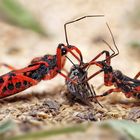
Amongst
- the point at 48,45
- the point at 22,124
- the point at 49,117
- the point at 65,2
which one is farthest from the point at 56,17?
the point at 22,124

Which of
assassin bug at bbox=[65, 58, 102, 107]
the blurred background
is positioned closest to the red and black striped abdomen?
assassin bug at bbox=[65, 58, 102, 107]

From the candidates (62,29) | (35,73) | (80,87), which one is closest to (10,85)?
(35,73)

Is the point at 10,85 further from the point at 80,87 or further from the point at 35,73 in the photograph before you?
the point at 80,87

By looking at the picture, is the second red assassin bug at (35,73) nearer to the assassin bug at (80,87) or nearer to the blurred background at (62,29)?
the assassin bug at (80,87)

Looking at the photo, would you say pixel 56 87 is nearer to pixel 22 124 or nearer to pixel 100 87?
pixel 100 87

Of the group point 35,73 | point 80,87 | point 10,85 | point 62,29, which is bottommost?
point 80,87

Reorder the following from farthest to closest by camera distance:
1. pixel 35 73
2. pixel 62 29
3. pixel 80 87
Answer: pixel 62 29
pixel 35 73
pixel 80 87
